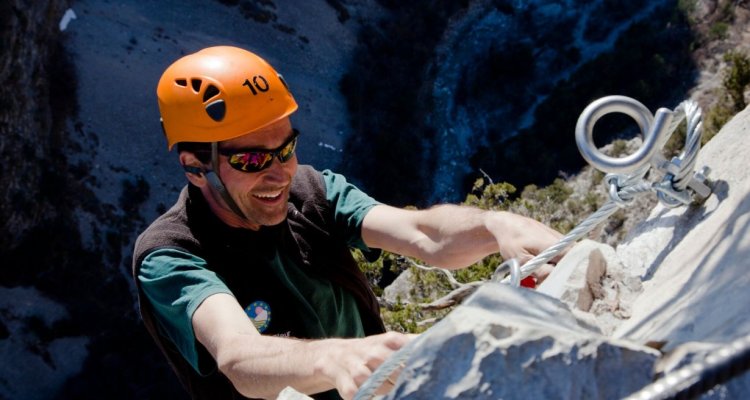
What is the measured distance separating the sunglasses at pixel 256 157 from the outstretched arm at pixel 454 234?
0.42 meters

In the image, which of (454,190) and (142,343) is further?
(454,190)

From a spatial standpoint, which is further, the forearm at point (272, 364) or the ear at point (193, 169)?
the ear at point (193, 169)

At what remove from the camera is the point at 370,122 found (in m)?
25.9

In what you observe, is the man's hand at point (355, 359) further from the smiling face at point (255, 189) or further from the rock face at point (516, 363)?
the smiling face at point (255, 189)

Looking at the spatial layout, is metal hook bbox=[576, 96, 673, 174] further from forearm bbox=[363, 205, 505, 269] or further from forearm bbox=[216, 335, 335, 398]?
forearm bbox=[216, 335, 335, 398]

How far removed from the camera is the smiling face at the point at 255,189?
2.55 metres

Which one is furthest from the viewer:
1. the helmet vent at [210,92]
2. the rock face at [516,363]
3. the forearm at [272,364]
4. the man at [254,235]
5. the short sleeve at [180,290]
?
the helmet vent at [210,92]

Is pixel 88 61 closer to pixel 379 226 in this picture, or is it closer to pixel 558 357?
pixel 379 226

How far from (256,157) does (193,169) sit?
284 millimetres

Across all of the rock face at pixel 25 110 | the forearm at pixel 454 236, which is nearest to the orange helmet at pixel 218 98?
the forearm at pixel 454 236

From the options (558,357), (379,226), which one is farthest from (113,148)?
(558,357)

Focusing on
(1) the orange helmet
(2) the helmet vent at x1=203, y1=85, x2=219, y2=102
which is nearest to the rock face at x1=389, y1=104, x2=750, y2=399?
(1) the orange helmet

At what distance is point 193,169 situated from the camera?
8.84 feet

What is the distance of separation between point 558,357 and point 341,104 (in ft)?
80.9
